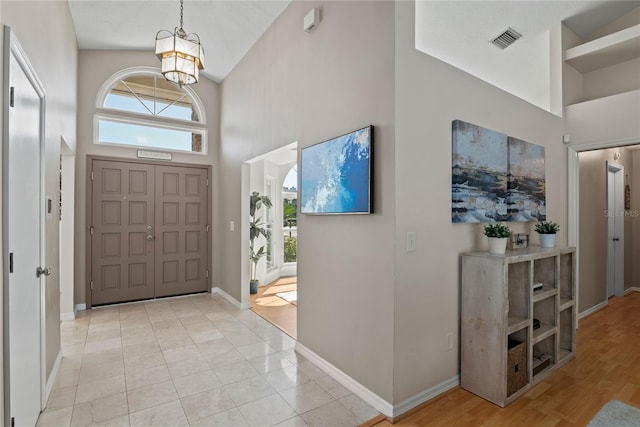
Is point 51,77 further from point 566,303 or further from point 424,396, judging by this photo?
point 566,303

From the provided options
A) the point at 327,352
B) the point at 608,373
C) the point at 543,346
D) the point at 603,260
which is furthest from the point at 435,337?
the point at 603,260

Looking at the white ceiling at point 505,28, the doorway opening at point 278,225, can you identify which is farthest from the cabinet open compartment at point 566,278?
the doorway opening at point 278,225

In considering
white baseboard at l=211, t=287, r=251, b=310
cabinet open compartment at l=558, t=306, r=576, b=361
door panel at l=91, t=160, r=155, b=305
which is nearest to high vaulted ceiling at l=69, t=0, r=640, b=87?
door panel at l=91, t=160, r=155, b=305

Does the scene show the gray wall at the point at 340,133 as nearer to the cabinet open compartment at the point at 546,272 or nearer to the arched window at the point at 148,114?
the cabinet open compartment at the point at 546,272

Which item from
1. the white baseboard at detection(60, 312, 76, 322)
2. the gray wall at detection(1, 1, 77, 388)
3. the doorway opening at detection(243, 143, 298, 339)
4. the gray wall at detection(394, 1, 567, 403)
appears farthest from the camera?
the doorway opening at detection(243, 143, 298, 339)

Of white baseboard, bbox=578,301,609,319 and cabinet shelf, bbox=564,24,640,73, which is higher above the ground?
cabinet shelf, bbox=564,24,640,73

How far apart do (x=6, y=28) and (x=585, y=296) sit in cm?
582

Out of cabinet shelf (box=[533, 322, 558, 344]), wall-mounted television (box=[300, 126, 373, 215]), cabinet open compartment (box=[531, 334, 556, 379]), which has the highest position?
wall-mounted television (box=[300, 126, 373, 215])

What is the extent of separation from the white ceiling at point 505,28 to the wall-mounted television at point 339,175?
1.81 m

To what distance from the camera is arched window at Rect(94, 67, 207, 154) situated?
15.3 feet

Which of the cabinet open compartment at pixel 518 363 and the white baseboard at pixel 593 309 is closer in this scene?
the cabinet open compartment at pixel 518 363

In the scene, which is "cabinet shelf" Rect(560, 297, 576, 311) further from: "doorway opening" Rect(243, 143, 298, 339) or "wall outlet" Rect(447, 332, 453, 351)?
"doorway opening" Rect(243, 143, 298, 339)

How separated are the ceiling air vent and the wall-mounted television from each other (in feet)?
7.78

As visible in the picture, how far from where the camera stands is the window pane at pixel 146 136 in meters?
4.67
